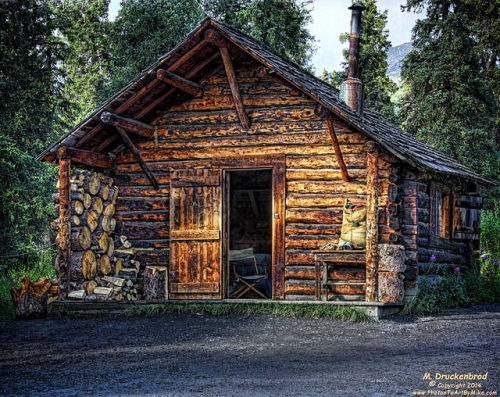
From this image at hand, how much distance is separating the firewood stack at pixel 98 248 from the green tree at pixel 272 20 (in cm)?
1355

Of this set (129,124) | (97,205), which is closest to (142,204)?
(97,205)

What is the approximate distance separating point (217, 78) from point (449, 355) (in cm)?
738

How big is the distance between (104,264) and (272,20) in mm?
15312

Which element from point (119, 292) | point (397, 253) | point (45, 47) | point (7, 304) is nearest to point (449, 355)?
point (397, 253)

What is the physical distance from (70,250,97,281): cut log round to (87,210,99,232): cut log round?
1.65 ft

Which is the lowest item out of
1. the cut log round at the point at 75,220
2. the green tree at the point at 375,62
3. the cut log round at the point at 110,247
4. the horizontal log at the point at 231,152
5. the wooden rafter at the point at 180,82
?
the cut log round at the point at 110,247

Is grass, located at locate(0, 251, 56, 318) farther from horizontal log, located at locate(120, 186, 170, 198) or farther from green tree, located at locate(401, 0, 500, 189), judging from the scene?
green tree, located at locate(401, 0, 500, 189)

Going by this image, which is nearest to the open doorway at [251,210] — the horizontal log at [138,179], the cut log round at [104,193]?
the horizontal log at [138,179]

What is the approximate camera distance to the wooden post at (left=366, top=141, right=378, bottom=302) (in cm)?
1165

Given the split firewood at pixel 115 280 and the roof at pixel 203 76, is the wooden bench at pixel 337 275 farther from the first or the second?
the split firewood at pixel 115 280

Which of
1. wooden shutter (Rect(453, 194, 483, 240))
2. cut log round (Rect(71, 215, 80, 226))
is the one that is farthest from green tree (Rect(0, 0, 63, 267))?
wooden shutter (Rect(453, 194, 483, 240))

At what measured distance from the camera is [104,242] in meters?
13.0

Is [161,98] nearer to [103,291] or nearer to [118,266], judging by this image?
[118,266]

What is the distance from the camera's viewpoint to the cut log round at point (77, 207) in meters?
12.5
